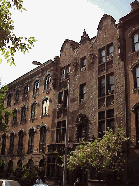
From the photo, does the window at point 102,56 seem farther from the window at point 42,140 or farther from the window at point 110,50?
the window at point 42,140

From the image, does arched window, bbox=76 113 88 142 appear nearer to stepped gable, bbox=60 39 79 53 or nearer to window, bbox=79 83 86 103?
window, bbox=79 83 86 103

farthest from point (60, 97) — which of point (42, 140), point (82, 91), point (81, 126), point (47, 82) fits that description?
point (81, 126)

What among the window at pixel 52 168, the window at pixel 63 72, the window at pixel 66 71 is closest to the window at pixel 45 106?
the window at pixel 63 72

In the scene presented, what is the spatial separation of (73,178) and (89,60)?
42.0 feet

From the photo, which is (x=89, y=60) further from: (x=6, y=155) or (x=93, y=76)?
(x=6, y=155)

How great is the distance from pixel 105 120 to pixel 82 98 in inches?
203

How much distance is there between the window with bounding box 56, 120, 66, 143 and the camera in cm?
2938

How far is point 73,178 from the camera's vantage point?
2619cm

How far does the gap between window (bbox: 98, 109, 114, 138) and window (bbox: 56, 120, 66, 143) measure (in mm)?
5803

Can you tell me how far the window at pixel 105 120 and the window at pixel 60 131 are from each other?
19.0 ft

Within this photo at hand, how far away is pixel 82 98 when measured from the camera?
28.5 m

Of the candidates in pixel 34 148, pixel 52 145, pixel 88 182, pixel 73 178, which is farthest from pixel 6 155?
pixel 88 182

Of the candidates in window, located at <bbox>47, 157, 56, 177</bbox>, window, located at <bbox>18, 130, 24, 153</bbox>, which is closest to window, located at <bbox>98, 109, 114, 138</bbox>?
window, located at <bbox>47, 157, 56, 177</bbox>

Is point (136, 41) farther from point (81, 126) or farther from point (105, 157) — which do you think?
point (105, 157)
